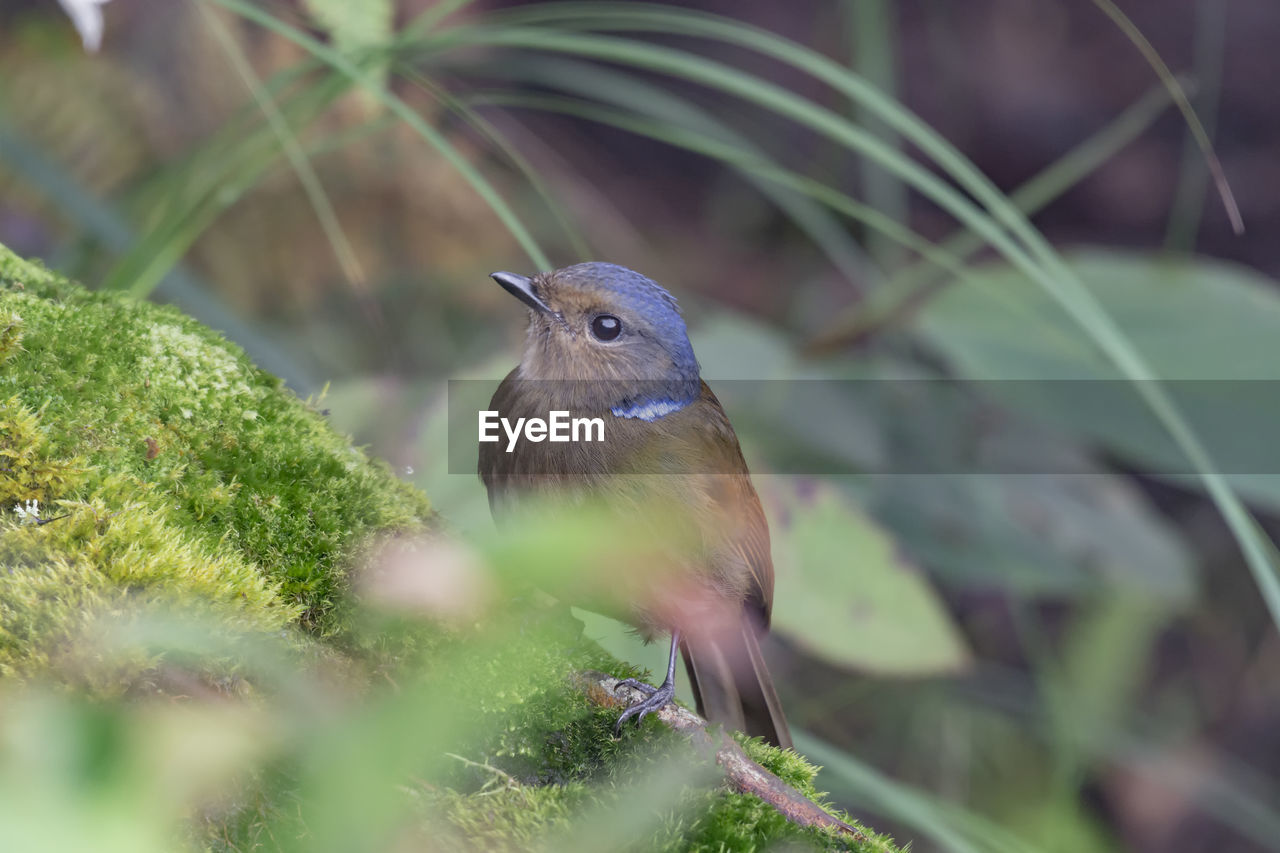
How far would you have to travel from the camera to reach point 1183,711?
4773mm

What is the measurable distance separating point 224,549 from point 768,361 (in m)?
2.05

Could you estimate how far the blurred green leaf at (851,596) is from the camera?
253cm

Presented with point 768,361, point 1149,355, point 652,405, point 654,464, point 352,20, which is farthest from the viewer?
point 768,361

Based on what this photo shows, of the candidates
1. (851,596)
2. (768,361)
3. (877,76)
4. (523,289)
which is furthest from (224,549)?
(877,76)

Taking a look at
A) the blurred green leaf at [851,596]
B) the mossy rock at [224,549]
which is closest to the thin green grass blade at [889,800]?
the blurred green leaf at [851,596]

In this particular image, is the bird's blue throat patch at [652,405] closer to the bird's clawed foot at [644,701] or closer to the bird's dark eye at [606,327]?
the bird's dark eye at [606,327]

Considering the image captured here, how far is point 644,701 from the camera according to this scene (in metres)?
1.49

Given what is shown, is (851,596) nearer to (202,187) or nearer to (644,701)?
(644,701)

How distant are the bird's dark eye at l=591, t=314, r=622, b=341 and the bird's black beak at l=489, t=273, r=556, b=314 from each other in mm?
89

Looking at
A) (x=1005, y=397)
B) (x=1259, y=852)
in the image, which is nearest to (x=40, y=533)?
(x=1005, y=397)

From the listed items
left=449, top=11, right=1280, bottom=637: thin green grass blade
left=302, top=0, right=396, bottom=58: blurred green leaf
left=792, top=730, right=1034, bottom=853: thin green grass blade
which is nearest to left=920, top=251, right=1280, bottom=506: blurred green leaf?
left=449, top=11, right=1280, bottom=637: thin green grass blade

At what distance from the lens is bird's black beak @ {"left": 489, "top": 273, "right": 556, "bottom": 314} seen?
2.02m

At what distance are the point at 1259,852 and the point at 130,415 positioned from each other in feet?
17.0

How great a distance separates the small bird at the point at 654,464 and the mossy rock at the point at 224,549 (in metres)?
0.23
